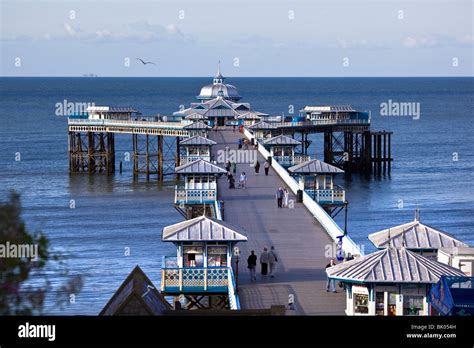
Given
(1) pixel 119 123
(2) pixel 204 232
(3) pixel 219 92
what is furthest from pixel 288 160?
(3) pixel 219 92

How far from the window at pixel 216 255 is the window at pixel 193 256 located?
0.55ft

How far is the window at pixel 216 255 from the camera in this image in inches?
788

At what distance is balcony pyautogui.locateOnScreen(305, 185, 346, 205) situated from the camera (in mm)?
33344

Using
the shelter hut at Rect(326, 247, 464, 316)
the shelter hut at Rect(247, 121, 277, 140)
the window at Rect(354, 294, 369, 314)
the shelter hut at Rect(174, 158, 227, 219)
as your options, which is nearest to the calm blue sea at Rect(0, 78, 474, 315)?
the shelter hut at Rect(174, 158, 227, 219)

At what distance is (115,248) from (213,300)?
49.6 ft

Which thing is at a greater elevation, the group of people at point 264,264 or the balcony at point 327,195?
the balcony at point 327,195

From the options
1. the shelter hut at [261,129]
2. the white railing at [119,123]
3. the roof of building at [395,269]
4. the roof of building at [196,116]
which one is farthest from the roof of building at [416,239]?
the roof of building at [196,116]

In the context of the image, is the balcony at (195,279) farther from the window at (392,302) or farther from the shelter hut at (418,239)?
the window at (392,302)

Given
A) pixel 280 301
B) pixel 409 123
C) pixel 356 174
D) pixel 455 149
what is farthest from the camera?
pixel 409 123

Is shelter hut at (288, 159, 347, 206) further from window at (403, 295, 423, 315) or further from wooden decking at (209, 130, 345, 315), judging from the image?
window at (403, 295, 423, 315)

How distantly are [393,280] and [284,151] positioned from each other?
3447cm
